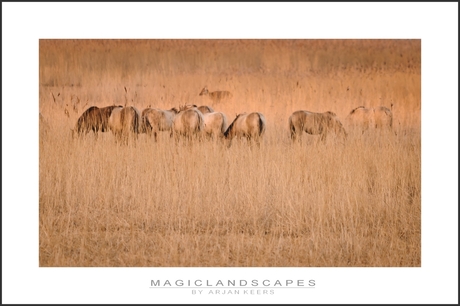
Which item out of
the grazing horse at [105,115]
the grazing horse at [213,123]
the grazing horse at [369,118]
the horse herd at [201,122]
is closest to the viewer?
the grazing horse at [369,118]

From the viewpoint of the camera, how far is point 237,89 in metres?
7.82

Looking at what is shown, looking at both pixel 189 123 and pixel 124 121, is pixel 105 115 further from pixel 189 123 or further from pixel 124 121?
pixel 189 123

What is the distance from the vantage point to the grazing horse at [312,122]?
7.68 metres

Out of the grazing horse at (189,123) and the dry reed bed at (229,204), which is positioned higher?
the grazing horse at (189,123)

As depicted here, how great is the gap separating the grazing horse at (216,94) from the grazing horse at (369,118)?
5.18 ft

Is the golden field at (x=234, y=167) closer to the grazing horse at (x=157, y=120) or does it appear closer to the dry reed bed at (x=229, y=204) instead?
the dry reed bed at (x=229, y=204)

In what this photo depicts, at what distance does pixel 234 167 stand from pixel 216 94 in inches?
65.8

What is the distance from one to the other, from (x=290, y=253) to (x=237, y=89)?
3232 millimetres

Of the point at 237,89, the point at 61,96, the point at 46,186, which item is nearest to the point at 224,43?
the point at 237,89

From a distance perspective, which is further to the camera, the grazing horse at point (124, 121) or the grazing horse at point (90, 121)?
the grazing horse at point (124, 121)

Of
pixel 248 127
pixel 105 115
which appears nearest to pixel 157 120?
pixel 105 115

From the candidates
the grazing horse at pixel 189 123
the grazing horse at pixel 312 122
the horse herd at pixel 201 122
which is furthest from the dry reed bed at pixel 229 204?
the grazing horse at pixel 189 123

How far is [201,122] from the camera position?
8039 millimetres

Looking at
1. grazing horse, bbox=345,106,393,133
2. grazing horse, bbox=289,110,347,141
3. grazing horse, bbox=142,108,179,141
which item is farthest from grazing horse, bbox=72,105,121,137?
grazing horse, bbox=345,106,393,133
